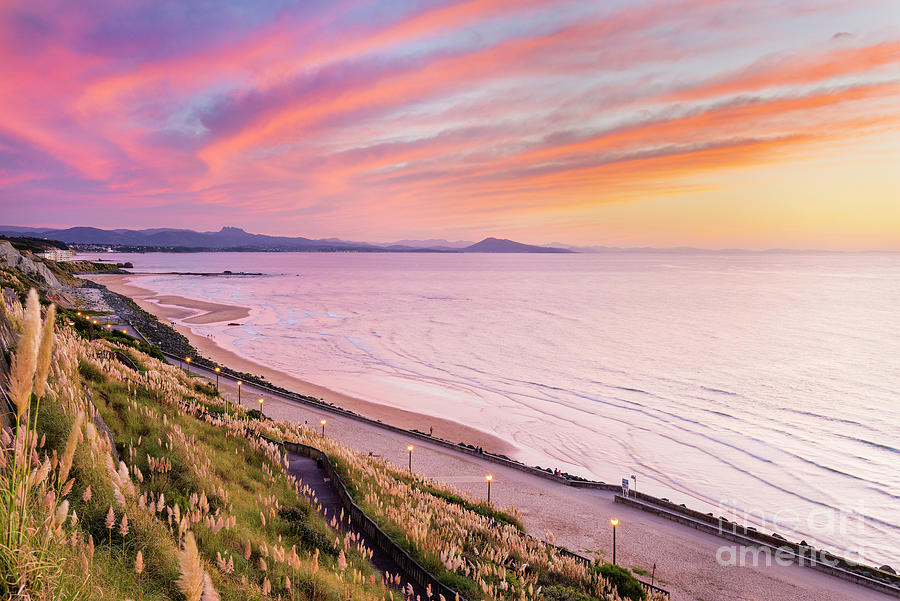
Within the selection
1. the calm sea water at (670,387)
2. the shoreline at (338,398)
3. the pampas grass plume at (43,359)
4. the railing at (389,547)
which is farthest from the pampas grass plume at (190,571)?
the shoreline at (338,398)

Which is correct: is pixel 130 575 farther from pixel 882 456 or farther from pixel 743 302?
pixel 743 302

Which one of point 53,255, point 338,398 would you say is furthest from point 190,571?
point 53,255

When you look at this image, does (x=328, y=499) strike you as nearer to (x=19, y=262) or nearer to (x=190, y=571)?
(x=190, y=571)

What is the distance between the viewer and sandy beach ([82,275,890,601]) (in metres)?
16.4

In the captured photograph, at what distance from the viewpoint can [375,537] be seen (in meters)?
11.8

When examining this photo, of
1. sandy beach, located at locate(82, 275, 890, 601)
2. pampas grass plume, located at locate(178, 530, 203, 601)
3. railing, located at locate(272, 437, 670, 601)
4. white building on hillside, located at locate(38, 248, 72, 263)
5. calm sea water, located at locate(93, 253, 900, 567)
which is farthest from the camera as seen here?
white building on hillside, located at locate(38, 248, 72, 263)

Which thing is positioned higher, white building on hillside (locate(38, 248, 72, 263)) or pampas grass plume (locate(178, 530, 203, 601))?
white building on hillside (locate(38, 248, 72, 263))

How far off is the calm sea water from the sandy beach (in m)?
4.40

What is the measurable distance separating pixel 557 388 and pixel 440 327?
3144 cm

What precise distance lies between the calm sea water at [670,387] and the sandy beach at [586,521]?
4.40 meters

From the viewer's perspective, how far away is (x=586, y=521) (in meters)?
20.7

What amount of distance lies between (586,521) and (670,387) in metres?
26.5

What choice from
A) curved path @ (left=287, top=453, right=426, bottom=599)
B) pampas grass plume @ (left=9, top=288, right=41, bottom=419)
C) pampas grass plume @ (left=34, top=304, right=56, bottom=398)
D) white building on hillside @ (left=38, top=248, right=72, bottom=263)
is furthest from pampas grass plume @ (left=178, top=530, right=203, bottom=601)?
white building on hillside @ (left=38, top=248, right=72, bottom=263)

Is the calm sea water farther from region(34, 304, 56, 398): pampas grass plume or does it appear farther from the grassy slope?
region(34, 304, 56, 398): pampas grass plume
